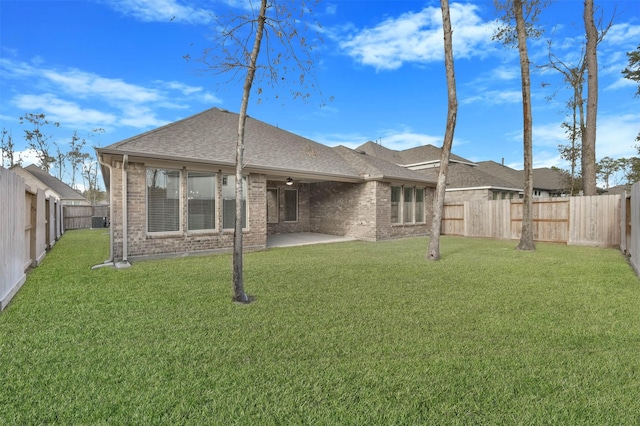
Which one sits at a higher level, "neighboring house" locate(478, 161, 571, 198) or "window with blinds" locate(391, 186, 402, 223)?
"neighboring house" locate(478, 161, 571, 198)

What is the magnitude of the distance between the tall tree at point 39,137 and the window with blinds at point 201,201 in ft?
116

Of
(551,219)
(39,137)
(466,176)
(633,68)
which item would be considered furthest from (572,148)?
(39,137)

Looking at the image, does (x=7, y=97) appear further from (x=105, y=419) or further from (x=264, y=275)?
(x=105, y=419)

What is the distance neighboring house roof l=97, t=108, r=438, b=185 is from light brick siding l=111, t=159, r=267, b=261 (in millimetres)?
509

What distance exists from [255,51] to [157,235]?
586cm

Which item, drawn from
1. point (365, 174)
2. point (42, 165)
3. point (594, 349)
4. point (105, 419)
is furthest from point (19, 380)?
point (42, 165)

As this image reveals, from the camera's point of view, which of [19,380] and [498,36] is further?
[498,36]

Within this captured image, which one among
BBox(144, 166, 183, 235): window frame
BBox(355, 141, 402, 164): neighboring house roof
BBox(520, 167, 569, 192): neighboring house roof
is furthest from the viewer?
BBox(520, 167, 569, 192): neighboring house roof

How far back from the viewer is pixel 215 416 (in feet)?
7.02

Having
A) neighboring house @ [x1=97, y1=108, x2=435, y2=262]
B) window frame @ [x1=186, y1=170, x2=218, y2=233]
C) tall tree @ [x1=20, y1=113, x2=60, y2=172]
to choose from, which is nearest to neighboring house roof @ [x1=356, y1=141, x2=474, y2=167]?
neighboring house @ [x1=97, y1=108, x2=435, y2=262]

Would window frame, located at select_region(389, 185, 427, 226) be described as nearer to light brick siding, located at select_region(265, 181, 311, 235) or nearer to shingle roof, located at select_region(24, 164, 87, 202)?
light brick siding, located at select_region(265, 181, 311, 235)

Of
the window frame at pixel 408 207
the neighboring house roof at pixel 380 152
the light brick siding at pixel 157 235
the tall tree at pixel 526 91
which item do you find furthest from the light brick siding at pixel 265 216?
the neighboring house roof at pixel 380 152

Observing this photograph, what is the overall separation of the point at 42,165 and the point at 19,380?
141ft

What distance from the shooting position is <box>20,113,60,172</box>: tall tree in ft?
109
